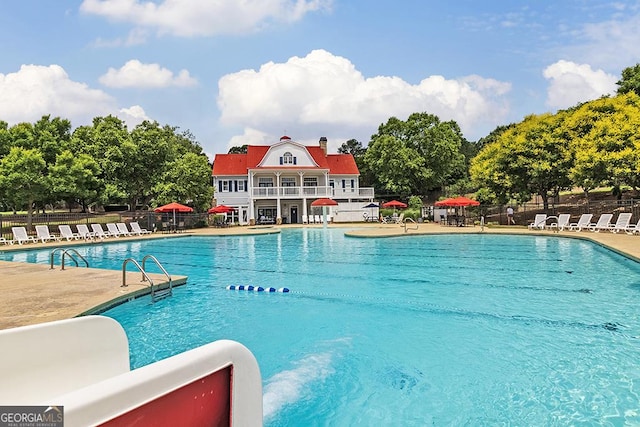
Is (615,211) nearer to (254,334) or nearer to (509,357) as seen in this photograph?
(509,357)

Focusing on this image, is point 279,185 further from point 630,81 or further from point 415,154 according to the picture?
point 630,81

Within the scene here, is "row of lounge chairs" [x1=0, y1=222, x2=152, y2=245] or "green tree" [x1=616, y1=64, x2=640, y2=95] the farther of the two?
"green tree" [x1=616, y1=64, x2=640, y2=95]

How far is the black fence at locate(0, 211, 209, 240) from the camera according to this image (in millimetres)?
29122

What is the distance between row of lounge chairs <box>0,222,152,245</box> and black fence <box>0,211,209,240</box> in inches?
123

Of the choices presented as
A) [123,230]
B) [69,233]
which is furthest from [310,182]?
[69,233]

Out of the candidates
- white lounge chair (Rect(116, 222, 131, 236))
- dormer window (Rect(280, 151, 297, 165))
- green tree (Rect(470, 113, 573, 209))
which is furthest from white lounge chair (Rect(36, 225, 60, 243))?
green tree (Rect(470, 113, 573, 209))

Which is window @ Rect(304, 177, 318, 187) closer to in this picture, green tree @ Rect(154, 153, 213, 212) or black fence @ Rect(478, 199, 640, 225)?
green tree @ Rect(154, 153, 213, 212)

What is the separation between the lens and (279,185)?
1629 inches

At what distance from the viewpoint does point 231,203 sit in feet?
134

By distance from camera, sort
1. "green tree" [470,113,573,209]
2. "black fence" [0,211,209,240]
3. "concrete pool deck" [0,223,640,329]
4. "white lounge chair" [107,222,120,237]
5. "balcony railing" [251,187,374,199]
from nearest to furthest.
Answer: "concrete pool deck" [0,223,640,329] < "white lounge chair" [107,222,120,237] < "green tree" [470,113,573,209] < "black fence" [0,211,209,240] < "balcony railing" [251,187,374,199]

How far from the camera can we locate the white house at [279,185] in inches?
1591

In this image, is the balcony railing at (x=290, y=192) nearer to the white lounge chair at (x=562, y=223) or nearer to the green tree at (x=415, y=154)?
the green tree at (x=415, y=154)

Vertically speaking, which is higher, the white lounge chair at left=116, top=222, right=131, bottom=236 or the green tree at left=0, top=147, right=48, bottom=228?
the green tree at left=0, top=147, right=48, bottom=228

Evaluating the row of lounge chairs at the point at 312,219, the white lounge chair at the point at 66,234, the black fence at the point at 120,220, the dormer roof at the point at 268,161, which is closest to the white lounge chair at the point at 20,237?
the white lounge chair at the point at 66,234
